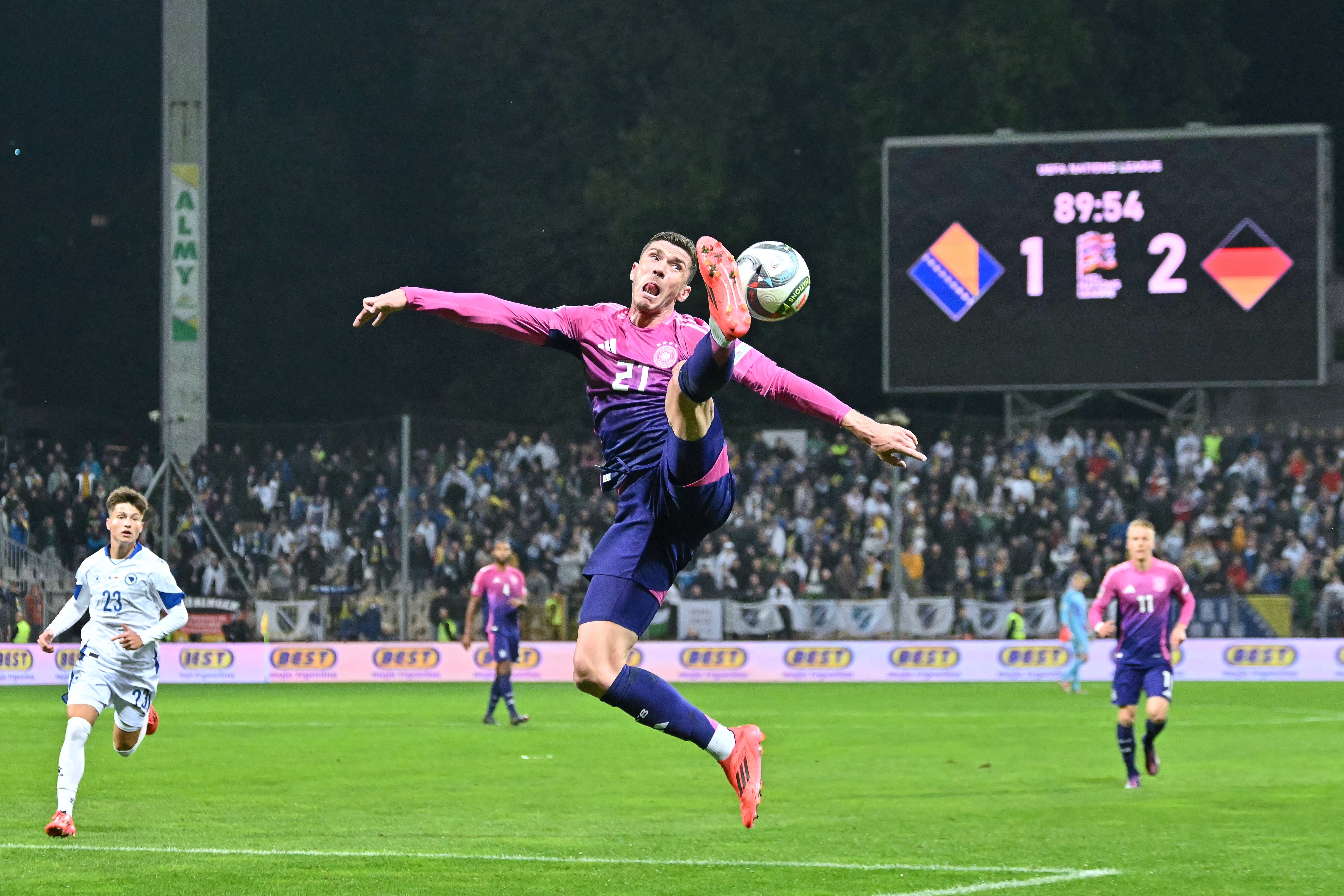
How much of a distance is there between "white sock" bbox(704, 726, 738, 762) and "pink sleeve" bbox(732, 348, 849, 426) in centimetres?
151

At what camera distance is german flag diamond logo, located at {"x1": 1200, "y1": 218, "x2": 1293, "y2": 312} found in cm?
2773

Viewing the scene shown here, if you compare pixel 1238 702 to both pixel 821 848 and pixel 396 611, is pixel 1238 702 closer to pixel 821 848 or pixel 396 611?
pixel 396 611

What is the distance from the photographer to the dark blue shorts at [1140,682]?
15.0 m

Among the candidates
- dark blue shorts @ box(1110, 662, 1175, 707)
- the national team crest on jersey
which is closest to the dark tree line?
dark blue shorts @ box(1110, 662, 1175, 707)

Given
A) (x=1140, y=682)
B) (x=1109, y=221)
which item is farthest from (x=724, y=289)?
(x=1109, y=221)

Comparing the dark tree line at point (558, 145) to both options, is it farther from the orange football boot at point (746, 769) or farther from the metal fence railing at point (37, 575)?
the orange football boot at point (746, 769)

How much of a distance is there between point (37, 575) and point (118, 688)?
1684 cm

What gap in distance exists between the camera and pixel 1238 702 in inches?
987

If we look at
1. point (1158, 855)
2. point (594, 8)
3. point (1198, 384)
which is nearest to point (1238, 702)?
point (1198, 384)

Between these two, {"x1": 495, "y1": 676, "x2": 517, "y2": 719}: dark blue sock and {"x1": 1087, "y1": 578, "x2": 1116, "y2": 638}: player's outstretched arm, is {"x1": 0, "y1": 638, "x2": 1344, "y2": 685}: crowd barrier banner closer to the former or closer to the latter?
{"x1": 495, "y1": 676, "x2": 517, "y2": 719}: dark blue sock

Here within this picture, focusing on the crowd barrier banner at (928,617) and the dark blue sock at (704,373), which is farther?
the crowd barrier banner at (928,617)

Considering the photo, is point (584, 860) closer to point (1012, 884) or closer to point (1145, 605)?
point (1012, 884)

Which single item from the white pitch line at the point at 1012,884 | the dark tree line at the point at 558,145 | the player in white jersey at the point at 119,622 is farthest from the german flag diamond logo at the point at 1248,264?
the player in white jersey at the point at 119,622

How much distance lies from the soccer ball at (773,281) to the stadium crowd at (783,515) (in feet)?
68.0
